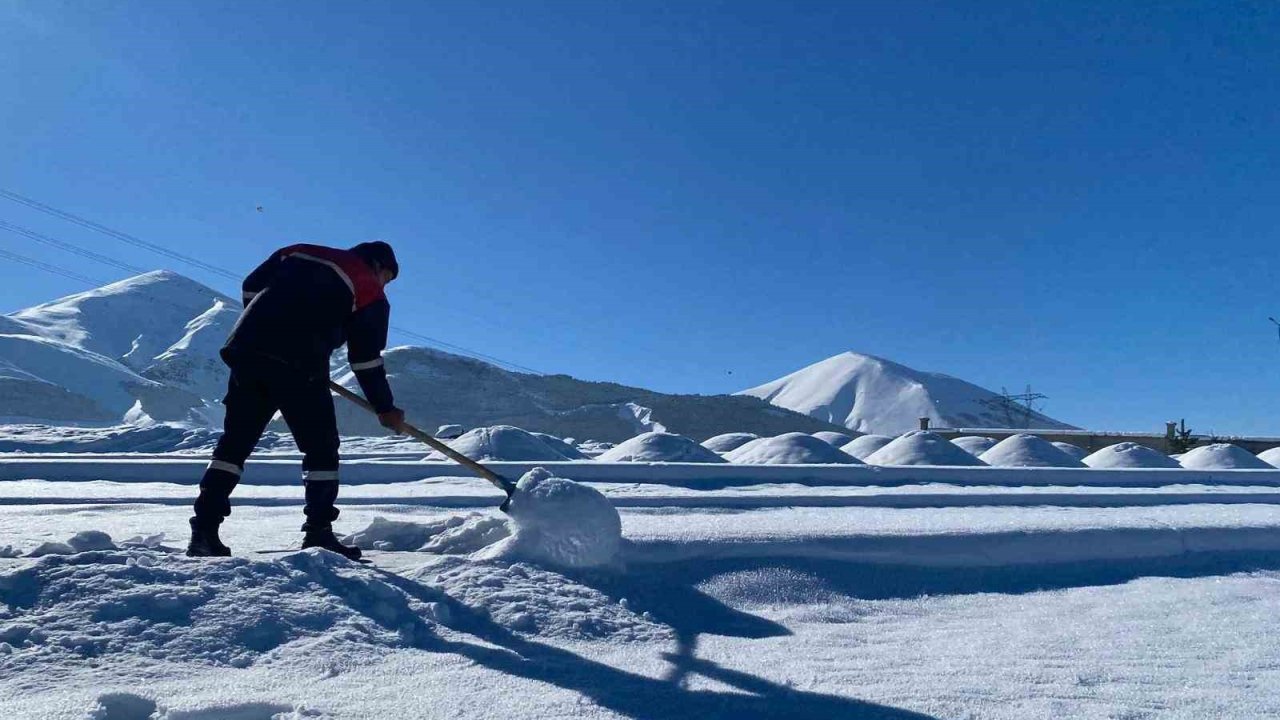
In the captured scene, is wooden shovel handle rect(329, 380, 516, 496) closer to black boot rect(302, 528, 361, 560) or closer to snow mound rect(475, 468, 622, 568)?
snow mound rect(475, 468, 622, 568)

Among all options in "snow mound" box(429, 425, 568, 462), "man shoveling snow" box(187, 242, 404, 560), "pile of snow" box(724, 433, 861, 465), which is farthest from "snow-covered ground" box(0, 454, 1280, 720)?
"pile of snow" box(724, 433, 861, 465)

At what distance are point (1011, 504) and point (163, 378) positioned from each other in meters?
84.9

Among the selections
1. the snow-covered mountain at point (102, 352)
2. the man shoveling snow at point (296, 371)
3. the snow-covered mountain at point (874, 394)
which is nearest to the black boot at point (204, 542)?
the man shoveling snow at point (296, 371)

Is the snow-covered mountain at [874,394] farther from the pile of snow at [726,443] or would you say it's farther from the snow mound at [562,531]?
the snow mound at [562,531]

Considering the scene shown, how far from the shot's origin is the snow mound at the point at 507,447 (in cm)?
841

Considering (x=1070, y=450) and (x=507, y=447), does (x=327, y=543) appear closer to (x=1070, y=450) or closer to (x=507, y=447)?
(x=507, y=447)

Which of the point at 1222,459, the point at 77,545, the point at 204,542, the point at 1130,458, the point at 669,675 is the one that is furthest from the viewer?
the point at 1222,459

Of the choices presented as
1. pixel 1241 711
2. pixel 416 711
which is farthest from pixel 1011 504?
pixel 416 711

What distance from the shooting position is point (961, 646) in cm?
237

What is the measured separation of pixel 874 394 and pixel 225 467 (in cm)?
13114

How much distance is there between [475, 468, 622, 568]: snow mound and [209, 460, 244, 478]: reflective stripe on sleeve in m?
0.83

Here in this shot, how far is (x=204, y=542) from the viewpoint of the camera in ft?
8.89

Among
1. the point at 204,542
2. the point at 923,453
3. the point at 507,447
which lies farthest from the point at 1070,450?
the point at 204,542

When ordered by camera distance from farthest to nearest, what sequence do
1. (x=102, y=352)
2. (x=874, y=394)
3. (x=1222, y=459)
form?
(x=874, y=394)
(x=102, y=352)
(x=1222, y=459)
